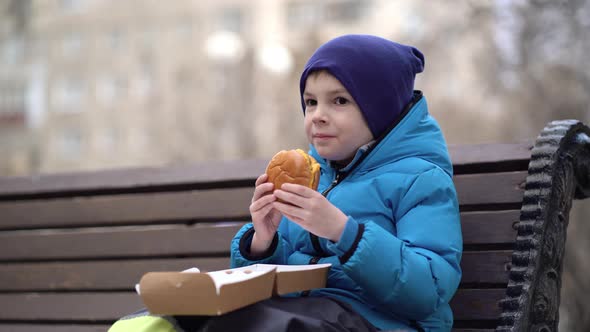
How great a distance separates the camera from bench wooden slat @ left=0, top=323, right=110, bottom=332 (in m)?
2.42

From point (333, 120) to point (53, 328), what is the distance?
4.50ft

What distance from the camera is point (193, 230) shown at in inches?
94.7

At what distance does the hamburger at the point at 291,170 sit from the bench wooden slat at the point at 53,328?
1.14 metres

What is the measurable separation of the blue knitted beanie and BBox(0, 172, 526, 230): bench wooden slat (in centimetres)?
46

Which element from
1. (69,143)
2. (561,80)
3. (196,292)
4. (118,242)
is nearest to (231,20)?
(69,143)

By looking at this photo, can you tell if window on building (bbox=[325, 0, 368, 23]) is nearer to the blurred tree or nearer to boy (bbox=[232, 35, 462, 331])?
the blurred tree

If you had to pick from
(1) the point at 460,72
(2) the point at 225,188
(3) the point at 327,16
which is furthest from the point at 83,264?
(3) the point at 327,16

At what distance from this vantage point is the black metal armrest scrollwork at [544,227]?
1736mm

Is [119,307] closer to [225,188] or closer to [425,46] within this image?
[225,188]

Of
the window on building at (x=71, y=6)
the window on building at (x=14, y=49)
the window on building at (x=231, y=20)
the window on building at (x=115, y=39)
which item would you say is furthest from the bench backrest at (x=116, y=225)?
the window on building at (x=71, y=6)

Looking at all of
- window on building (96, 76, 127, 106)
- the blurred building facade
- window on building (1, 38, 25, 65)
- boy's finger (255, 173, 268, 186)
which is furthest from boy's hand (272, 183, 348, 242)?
window on building (1, 38, 25, 65)

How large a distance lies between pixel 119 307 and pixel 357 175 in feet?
3.58

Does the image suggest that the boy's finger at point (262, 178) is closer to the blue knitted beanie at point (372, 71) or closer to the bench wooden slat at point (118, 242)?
the blue knitted beanie at point (372, 71)

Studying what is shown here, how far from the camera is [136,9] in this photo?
14.6m
